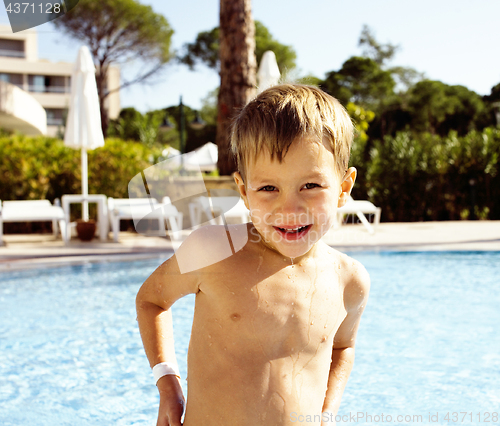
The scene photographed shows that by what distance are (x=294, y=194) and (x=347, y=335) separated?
561 mm

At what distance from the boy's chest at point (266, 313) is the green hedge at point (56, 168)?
978 cm

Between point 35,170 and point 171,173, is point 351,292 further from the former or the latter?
point 35,170

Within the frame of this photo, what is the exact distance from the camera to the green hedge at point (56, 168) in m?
10.7

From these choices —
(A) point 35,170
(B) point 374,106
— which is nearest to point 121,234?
(A) point 35,170

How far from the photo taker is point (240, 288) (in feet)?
4.29

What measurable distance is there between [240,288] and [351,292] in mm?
377

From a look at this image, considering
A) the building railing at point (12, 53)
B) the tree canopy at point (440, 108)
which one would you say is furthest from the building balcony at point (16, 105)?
the building railing at point (12, 53)

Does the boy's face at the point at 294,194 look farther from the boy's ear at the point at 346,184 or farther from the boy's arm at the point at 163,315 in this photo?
Result: the boy's arm at the point at 163,315

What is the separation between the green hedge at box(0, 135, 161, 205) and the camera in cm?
1068

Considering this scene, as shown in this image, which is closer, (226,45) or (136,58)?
(226,45)

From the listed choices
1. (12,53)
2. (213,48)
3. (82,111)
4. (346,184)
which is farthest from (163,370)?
(12,53)

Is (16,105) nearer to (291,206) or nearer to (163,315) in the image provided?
(163,315)

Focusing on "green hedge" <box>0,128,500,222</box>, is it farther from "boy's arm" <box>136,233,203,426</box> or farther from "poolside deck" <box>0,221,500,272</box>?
"boy's arm" <box>136,233,203,426</box>

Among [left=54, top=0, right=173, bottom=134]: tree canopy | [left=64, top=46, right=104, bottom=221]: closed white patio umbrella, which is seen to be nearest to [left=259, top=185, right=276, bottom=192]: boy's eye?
[left=64, top=46, right=104, bottom=221]: closed white patio umbrella
